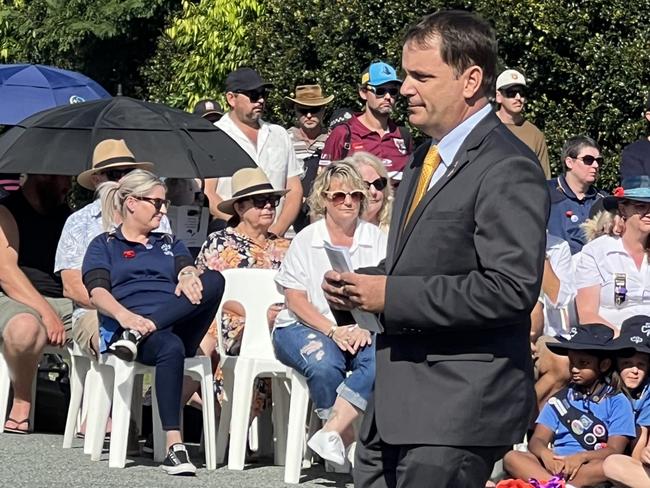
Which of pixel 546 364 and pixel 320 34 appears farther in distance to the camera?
pixel 320 34

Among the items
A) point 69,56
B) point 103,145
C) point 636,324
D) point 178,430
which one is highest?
point 69,56

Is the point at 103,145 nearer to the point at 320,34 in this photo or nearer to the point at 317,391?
the point at 317,391

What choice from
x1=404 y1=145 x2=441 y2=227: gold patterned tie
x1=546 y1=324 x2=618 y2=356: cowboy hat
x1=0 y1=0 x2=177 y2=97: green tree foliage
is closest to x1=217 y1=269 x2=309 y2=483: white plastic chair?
x1=546 y1=324 x2=618 y2=356: cowboy hat

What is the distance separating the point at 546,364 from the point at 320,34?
29.8 feet

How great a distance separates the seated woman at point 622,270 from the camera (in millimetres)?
9188

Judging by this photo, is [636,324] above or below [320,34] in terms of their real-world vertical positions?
below

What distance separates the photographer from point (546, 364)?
351 inches

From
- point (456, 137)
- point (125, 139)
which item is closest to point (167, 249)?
point (125, 139)

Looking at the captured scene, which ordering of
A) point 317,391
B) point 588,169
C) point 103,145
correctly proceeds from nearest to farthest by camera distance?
point 317,391
point 103,145
point 588,169

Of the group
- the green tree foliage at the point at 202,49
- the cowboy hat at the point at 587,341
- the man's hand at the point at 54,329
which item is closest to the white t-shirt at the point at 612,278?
the cowboy hat at the point at 587,341

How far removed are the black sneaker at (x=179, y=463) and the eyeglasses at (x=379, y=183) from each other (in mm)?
2101

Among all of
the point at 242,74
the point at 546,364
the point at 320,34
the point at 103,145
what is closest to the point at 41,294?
the point at 103,145

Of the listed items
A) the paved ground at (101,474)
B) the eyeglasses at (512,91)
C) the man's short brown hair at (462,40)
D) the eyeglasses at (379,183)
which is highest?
the eyeglasses at (512,91)

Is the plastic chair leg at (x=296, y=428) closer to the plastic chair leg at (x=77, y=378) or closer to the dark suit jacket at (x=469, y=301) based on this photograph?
the plastic chair leg at (x=77, y=378)
